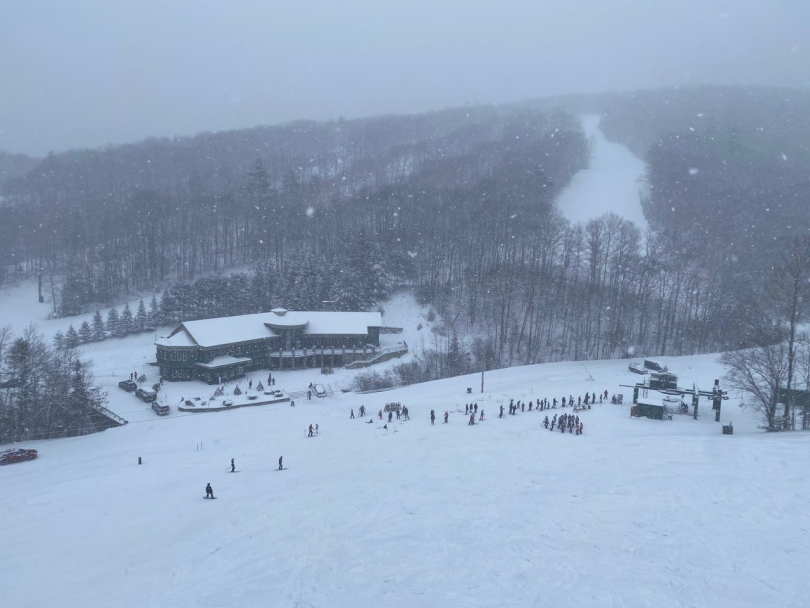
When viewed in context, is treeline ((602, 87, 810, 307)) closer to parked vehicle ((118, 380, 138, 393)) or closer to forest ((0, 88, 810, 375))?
forest ((0, 88, 810, 375))

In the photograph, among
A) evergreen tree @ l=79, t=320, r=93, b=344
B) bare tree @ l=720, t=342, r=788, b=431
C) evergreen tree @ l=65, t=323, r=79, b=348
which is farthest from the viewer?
evergreen tree @ l=79, t=320, r=93, b=344

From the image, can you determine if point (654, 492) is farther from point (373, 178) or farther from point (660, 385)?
point (373, 178)

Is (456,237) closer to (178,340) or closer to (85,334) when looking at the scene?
(178,340)

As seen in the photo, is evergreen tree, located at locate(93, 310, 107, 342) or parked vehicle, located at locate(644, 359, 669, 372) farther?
evergreen tree, located at locate(93, 310, 107, 342)

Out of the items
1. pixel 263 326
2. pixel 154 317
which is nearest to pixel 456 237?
pixel 263 326

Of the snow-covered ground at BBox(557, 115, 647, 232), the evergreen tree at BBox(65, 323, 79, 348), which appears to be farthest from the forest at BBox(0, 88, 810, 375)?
the evergreen tree at BBox(65, 323, 79, 348)

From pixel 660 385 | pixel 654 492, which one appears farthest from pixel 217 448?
pixel 660 385

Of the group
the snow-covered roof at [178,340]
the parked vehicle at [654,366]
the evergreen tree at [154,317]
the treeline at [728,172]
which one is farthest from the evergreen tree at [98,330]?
the treeline at [728,172]
